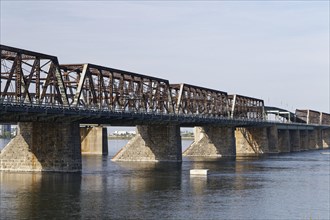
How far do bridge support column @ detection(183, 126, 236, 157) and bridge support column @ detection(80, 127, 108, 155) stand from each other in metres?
29.0

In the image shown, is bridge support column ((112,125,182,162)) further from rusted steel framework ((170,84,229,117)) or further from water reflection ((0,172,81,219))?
water reflection ((0,172,81,219))

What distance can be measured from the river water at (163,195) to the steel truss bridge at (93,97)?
9488mm

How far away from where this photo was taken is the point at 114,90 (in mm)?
115375

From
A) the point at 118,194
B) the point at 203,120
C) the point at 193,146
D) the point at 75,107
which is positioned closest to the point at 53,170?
the point at 75,107

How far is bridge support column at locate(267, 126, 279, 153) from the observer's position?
7584 inches

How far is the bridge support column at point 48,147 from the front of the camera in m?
91.4

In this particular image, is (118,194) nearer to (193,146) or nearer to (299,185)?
(299,185)

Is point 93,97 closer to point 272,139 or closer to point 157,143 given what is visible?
point 157,143

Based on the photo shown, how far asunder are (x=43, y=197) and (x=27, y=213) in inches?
432

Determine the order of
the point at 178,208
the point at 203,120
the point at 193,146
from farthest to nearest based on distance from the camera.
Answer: the point at 193,146 < the point at 203,120 < the point at 178,208

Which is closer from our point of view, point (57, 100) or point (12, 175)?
point (12, 175)

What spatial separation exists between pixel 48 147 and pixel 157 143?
135ft

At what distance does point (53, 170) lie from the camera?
91.0 meters

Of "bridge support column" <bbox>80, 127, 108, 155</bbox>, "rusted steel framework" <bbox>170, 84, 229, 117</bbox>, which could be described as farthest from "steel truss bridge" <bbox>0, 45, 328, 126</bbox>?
"bridge support column" <bbox>80, 127, 108, 155</bbox>
